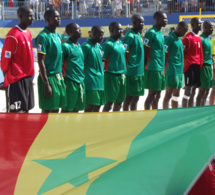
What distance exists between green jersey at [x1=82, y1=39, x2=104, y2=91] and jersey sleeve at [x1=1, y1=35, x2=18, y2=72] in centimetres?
139

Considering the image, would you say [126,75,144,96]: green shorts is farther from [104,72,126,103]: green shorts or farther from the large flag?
the large flag

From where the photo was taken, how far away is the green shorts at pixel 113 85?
7.10 meters

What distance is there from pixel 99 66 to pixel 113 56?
41 centimetres

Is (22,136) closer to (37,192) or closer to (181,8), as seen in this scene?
(37,192)

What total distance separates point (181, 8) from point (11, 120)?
18.1m

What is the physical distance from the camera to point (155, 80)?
24.8ft

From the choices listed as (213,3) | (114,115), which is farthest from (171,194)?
(213,3)

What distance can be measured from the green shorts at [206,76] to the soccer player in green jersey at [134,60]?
1.43 metres

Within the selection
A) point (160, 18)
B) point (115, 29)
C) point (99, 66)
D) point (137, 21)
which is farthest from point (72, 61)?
point (160, 18)

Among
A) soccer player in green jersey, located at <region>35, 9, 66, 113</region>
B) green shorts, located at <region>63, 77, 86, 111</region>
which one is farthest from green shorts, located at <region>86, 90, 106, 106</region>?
soccer player in green jersey, located at <region>35, 9, 66, 113</region>

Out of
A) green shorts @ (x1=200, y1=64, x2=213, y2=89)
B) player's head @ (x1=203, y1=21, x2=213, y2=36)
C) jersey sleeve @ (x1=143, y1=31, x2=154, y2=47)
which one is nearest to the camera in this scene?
jersey sleeve @ (x1=143, y1=31, x2=154, y2=47)

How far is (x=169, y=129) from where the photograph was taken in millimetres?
2961

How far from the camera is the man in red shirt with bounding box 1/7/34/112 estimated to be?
5477 mm

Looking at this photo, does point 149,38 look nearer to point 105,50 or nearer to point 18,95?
point 105,50
